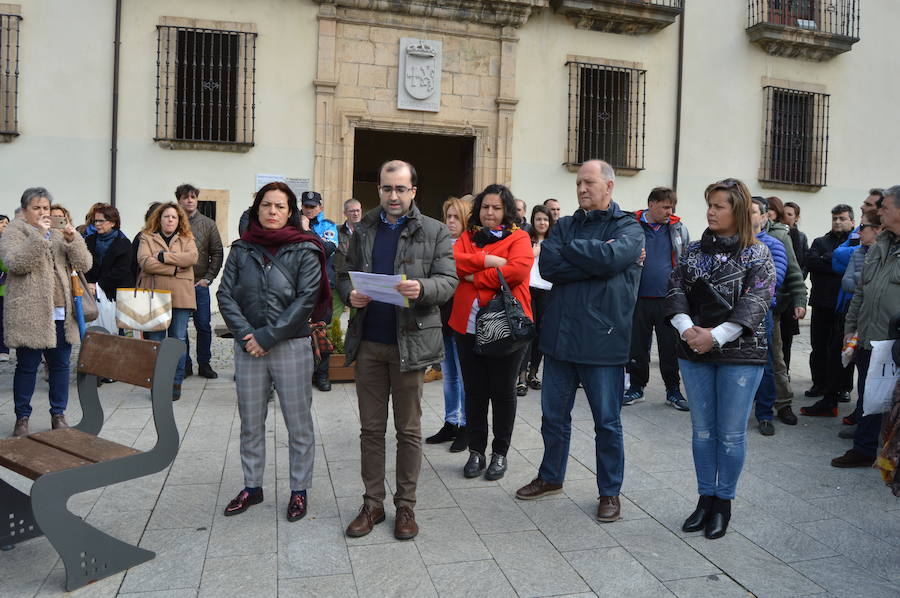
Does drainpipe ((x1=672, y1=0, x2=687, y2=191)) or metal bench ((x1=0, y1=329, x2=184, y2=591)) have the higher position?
drainpipe ((x1=672, y1=0, x2=687, y2=191))

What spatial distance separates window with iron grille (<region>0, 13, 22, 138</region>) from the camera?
37.3 ft

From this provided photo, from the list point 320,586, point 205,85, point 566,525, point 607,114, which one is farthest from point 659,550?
point 607,114

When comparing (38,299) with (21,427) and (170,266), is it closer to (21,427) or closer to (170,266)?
(21,427)

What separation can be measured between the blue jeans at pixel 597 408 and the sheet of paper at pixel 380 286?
110 cm

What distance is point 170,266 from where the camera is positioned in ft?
22.5

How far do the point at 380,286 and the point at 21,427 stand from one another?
11.4 ft

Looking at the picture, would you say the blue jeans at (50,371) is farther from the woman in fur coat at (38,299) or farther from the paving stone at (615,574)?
the paving stone at (615,574)

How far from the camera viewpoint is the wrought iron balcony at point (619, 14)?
1350 cm

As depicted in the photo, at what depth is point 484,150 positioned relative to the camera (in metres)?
13.4

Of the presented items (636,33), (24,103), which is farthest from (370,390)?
(636,33)

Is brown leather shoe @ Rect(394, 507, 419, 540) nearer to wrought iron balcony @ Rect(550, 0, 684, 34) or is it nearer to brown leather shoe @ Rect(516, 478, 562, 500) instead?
brown leather shoe @ Rect(516, 478, 562, 500)

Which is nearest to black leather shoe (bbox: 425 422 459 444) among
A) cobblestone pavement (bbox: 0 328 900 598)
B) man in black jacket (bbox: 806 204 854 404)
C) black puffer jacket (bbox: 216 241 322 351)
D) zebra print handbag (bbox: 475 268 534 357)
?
cobblestone pavement (bbox: 0 328 900 598)

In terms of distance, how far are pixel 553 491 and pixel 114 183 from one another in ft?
33.1

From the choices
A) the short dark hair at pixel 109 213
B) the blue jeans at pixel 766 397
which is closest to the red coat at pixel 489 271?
the blue jeans at pixel 766 397
